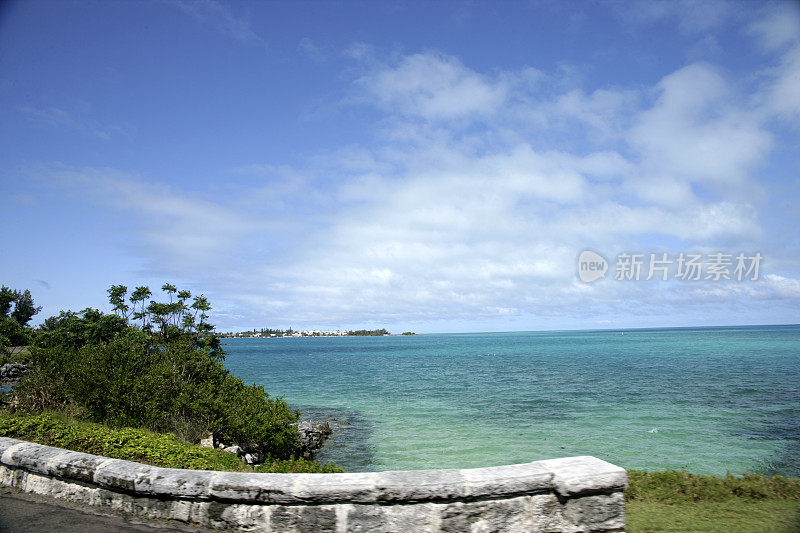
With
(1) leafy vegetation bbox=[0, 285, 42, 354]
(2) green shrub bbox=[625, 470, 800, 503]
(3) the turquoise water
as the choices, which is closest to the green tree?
(1) leafy vegetation bbox=[0, 285, 42, 354]

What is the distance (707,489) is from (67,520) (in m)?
8.04

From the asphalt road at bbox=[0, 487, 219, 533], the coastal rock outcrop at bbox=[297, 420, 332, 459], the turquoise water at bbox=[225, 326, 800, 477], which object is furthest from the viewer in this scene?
the coastal rock outcrop at bbox=[297, 420, 332, 459]

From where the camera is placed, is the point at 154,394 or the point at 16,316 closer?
the point at 154,394

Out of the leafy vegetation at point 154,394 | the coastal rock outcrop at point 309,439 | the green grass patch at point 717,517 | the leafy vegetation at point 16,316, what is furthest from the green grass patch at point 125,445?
the leafy vegetation at point 16,316

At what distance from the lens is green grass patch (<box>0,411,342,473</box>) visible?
21.5 feet

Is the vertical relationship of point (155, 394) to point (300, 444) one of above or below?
above

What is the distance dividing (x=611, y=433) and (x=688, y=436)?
9.33 feet

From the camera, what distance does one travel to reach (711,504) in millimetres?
5586

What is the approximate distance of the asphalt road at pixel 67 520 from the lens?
15.0ft

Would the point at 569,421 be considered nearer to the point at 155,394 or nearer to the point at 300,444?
the point at 300,444

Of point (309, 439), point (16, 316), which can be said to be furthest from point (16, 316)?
point (309, 439)

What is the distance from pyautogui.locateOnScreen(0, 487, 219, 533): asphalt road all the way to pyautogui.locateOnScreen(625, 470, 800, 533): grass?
16.8 ft

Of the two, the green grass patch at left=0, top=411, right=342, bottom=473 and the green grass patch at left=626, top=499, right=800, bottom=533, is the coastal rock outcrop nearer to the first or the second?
the green grass patch at left=0, top=411, right=342, bottom=473

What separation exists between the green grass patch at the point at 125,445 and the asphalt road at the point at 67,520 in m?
1.28
